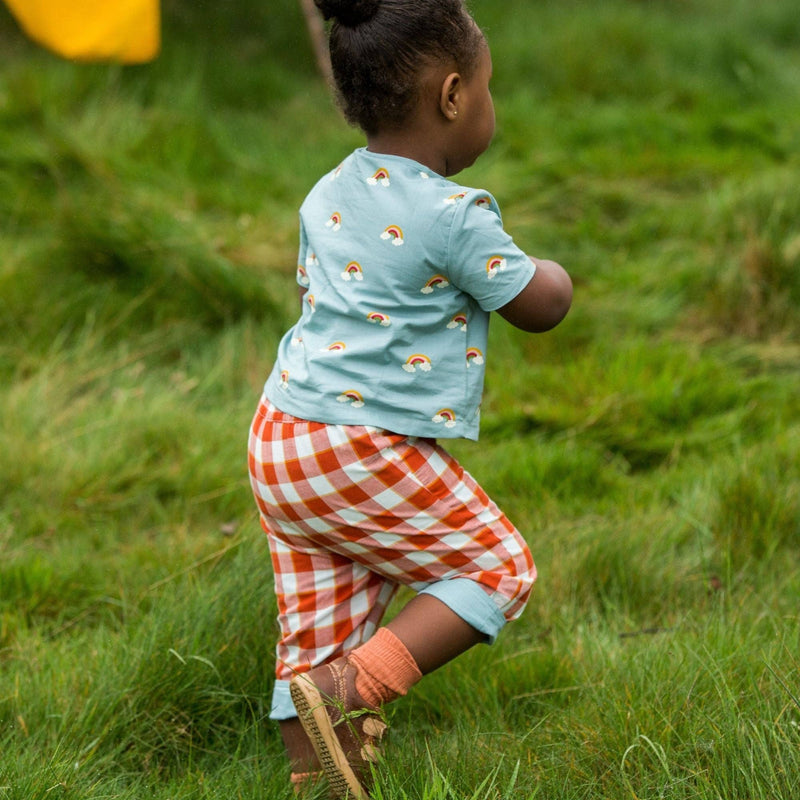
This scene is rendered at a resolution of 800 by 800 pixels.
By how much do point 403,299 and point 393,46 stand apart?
422 millimetres

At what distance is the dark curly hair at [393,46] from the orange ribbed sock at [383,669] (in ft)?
2.96

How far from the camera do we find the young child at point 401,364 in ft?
5.82

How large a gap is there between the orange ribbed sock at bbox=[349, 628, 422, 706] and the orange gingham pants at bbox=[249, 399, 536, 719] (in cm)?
12

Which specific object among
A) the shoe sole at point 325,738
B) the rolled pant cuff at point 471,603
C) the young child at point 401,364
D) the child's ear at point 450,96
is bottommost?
the shoe sole at point 325,738

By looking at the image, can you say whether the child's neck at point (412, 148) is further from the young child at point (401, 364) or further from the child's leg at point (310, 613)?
the child's leg at point (310, 613)

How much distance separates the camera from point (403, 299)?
1.80 m

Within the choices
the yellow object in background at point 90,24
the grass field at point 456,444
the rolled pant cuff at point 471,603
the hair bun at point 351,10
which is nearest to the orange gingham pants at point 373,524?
the rolled pant cuff at point 471,603

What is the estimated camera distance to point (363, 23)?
5.88ft

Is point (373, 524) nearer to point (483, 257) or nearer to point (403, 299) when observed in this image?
point (403, 299)

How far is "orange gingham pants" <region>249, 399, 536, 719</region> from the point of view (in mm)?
1817

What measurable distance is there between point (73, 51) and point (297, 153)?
140 cm

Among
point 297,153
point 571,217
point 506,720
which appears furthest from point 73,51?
point 506,720

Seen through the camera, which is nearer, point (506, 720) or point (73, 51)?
point (506, 720)

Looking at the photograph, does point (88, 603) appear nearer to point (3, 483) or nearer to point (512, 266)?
point (3, 483)
